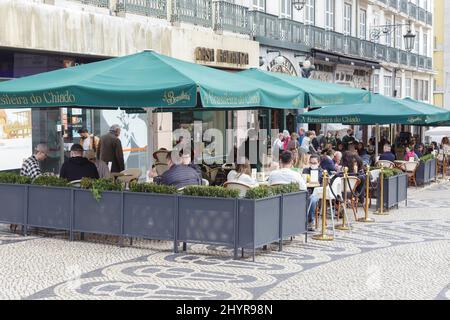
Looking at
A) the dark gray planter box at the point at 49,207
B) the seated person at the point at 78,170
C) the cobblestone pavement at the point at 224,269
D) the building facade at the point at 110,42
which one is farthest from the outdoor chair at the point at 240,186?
the building facade at the point at 110,42

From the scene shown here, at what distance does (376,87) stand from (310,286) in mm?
36033

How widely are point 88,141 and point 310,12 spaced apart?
1711 cm

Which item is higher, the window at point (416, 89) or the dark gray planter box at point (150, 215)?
the window at point (416, 89)

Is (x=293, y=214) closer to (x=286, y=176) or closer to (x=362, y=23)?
(x=286, y=176)

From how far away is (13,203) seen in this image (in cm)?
1189

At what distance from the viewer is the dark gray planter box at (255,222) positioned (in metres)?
10.0

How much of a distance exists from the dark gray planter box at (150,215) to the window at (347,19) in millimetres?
28844

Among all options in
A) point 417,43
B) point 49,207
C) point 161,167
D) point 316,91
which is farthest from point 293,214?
point 417,43

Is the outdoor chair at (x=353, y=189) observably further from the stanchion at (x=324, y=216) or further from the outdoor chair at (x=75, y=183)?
the outdoor chair at (x=75, y=183)

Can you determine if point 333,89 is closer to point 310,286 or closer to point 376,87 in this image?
point 310,286

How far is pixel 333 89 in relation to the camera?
52.5 ft

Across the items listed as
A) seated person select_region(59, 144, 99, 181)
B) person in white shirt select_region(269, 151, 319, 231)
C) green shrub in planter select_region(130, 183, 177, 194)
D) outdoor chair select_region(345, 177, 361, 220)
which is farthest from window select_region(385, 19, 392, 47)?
green shrub in planter select_region(130, 183, 177, 194)

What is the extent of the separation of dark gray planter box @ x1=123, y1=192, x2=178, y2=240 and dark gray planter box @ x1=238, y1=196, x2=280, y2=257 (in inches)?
39.5
